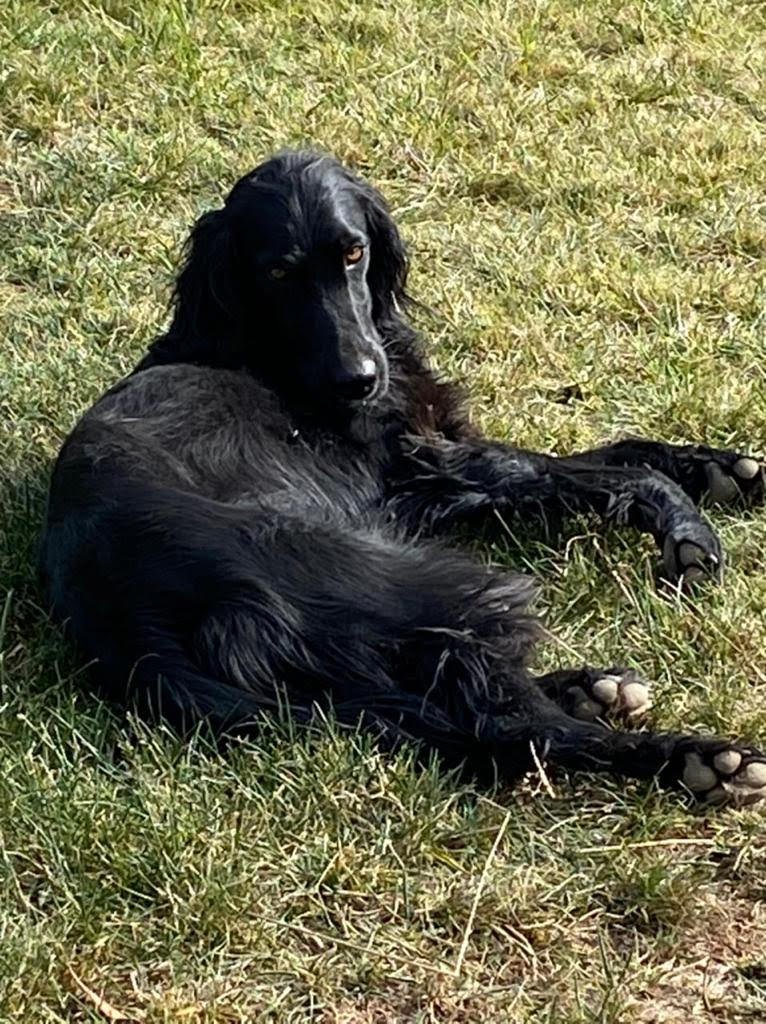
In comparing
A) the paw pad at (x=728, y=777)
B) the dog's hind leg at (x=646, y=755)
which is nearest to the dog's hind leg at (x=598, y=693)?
the dog's hind leg at (x=646, y=755)

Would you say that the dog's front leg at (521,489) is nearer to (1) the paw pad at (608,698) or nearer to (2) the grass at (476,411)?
(2) the grass at (476,411)

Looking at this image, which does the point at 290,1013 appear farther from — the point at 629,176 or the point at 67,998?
the point at 629,176

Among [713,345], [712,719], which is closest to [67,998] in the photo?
[712,719]

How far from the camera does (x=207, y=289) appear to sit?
463 cm

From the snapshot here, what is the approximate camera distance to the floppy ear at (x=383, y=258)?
4816 millimetres

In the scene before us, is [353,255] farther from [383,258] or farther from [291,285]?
[383,258]

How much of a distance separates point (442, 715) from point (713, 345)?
2.39 m

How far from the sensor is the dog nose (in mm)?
4402

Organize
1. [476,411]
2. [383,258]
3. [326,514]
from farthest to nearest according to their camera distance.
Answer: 1. [476,411]
2. [383,258]
3. [326,514]

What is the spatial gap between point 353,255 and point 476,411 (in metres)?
0.84

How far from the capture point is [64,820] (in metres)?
3.35

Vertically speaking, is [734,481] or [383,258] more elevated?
[383,258]

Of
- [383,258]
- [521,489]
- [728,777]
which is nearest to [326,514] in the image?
[521,489]

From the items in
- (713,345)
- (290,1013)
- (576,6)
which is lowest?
(290,1013)
